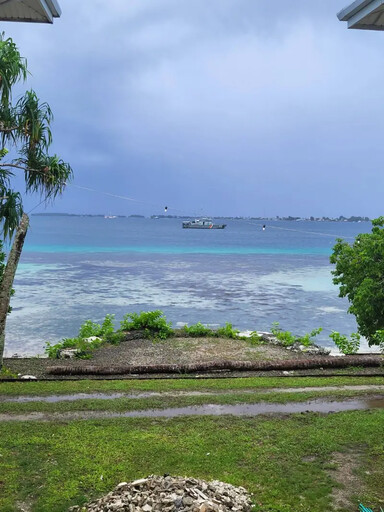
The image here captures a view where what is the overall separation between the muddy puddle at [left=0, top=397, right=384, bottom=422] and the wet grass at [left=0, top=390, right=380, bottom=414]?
16 centimetres

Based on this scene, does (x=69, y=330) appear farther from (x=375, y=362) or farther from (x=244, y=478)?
(x=244, y=478)

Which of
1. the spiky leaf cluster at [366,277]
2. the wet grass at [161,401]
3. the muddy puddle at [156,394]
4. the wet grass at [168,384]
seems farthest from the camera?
the spiky leaf cluster at [366,277]

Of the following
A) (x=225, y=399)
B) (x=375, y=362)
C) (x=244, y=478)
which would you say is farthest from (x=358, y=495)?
(x=375, y=362)

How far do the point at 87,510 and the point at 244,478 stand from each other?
6.17ft

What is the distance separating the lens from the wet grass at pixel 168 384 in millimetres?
9953

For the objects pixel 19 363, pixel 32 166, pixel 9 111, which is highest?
pixel 9 111

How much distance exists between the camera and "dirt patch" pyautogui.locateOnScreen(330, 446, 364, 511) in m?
5.52

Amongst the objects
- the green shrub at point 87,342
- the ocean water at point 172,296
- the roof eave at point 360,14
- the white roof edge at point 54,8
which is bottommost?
the ocean water at point 172,296

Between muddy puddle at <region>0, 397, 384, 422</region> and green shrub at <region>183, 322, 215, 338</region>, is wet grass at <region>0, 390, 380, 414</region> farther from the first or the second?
green shrub at <region>183, 322, 215, 338</region>

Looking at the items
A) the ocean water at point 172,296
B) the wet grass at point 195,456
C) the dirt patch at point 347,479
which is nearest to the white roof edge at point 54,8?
the wet grass at point 195,456

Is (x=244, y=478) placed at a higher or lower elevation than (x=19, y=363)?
higher

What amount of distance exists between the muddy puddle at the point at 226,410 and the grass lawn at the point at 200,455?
0.90ft

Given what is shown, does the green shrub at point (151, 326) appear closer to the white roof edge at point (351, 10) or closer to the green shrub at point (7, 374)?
the green shrub at point (7, 374)

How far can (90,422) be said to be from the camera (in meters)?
7.91
